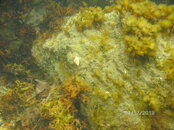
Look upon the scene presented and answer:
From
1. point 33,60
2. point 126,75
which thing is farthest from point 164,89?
point 33,60

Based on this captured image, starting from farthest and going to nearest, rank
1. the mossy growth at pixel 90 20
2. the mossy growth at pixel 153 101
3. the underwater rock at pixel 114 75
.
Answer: the mossy growth at pixel 90 20 → the underwater rock at pixel 114 75 → the mossy growth at pixel 153 101

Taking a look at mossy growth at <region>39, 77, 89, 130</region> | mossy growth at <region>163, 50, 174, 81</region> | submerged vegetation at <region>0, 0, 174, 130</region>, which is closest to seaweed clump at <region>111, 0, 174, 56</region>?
submerged vegetation at <region>0, 0, 174, 130</region>

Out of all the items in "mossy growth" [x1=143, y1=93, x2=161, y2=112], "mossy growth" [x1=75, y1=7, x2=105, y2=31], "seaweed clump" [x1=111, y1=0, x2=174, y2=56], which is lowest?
"mossy growth" [x1=143, y1=93, x2=161, y2=112]

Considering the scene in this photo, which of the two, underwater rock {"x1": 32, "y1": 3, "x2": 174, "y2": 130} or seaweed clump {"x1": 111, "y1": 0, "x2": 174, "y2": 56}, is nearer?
underwater rock {"x1": 32, "y1": 3, "x2": 174, "y2": 130}

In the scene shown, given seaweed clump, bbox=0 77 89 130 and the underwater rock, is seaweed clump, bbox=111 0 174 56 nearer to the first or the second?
the underwater rock

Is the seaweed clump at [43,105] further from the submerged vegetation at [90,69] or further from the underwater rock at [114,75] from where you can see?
the underwater rock at [114,75]

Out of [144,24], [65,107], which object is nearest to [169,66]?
[144,24]

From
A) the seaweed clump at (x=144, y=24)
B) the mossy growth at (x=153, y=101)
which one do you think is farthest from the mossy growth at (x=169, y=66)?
the mossy growth at (x=153, y=101)
